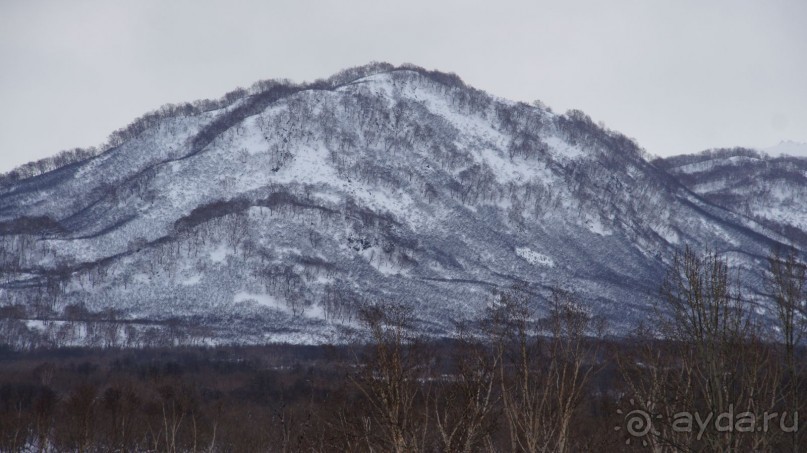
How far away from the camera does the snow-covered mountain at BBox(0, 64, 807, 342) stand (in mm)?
135000

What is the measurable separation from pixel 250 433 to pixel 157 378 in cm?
2688

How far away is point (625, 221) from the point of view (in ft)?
630

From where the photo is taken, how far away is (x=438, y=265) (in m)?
156

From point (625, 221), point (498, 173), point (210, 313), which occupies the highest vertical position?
point (498, 173)

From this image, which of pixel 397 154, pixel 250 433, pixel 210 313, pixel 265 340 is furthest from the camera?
pixel 397 154

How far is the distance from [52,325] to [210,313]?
987 inches

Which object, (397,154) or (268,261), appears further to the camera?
(397,154)

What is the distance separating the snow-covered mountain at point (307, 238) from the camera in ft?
443

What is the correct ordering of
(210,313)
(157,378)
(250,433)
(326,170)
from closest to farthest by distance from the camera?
(250,433), (157,378), (210,313), (326,170)

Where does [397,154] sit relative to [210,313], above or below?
above

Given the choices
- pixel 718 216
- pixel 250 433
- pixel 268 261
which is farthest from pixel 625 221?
pixel 250 433

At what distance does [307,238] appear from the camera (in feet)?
507

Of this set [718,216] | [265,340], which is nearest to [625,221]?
[718,216]

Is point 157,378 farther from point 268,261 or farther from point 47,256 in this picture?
→ point 47,256
